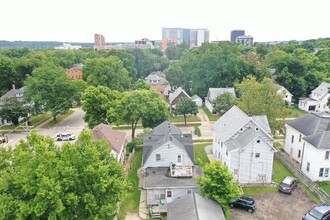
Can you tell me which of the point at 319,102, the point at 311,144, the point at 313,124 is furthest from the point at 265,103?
the point at 319,102

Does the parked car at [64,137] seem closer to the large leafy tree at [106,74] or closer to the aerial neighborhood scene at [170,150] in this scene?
the aerial neighborhood scene at [170,150]

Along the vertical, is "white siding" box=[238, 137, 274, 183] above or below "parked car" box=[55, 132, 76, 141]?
above

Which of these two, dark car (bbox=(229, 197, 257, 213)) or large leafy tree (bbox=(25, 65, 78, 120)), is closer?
dark car (bbox=(229, 197, 257, 213))

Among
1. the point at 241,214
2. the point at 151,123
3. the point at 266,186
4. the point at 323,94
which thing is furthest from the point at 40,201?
the point at 323,94

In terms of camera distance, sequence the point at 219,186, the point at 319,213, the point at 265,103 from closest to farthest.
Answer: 1. the point at 219,186
2. the point at 319,213
3. the point at 265,103

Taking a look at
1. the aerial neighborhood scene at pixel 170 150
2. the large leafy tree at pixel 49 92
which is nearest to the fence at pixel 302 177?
the aerial neighborhood scene at pixel 170 150

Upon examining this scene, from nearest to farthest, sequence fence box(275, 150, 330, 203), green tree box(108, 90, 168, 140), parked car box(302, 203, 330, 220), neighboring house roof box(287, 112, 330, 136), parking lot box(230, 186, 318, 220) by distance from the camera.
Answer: parked car box(302, 203, 330, 220) → parking lot box(230, 186, 318, 220) → fence box(275, 150, 330, 203) → neighboring house roof box(287, 112, 330, 136) → green tree box(108, 90, 168, 140)

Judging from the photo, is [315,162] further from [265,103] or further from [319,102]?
[319,102]

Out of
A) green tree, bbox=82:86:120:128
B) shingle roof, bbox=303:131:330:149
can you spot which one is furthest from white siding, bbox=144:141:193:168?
green tree, bbox=82:86:120:128

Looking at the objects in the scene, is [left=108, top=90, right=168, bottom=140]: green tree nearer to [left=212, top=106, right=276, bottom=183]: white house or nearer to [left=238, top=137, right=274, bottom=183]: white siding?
[left=212, top=106, right=276, bottom=183]: white house
